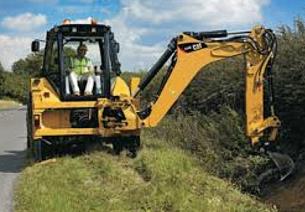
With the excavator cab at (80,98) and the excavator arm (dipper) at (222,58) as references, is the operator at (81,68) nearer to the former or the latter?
the excavator cab at (80,98)

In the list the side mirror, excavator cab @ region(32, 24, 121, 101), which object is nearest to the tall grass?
excavator cab @ region(32, 24, 121, 101)

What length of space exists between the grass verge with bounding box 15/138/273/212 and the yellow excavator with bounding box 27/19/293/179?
0.82m

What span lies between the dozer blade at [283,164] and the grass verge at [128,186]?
127 cm

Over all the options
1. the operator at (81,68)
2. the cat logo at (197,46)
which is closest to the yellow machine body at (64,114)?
the operator at (81,68)

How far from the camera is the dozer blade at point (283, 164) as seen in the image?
1230 centimetres

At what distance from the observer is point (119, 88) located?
49.6ft

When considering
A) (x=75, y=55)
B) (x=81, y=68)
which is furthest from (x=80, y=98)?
(x=75, y=55)

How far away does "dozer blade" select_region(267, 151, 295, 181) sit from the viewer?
12305 mm

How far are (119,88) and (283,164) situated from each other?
441 cm

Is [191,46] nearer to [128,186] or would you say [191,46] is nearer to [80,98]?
[80,98]

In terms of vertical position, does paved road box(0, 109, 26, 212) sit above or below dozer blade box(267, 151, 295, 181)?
below

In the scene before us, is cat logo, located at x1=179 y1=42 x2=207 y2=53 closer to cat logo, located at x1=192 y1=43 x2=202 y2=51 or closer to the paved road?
cat logo, located at x1=192 y1=43 x2=202 y2=51

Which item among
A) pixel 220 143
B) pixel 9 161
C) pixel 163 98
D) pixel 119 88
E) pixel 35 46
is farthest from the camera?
pixel 9 161

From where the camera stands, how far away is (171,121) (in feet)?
61.6
